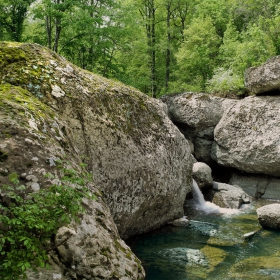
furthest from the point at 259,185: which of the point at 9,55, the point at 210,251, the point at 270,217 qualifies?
the point at 9,55

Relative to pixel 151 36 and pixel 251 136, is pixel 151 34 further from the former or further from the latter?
pixel 251 136

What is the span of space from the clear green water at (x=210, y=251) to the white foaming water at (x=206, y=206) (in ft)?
3.91

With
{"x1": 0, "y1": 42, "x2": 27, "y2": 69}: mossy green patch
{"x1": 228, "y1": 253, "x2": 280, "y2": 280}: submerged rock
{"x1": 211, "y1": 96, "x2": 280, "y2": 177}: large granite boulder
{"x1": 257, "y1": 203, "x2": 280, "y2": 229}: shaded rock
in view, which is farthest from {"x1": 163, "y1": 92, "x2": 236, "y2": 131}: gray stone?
{"x1": 0, "y1": 42, "x2": 27, "y2": 69}: mossy green patch

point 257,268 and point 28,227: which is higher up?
point 28,227

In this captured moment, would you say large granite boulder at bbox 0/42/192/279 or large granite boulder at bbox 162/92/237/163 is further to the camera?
large granite boulder at bbox 162/92/237/163

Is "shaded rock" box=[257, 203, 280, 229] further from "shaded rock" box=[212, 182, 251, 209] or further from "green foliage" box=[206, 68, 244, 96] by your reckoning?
"green foliage" box=[206, 68, 244, 96]

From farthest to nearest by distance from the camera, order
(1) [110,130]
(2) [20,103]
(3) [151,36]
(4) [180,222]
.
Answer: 1. (3) [151,36]
2. (4) [180,222]
3. (1) [110,130]
4. (2) [20,103]

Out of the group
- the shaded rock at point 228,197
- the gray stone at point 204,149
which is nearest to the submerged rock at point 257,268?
the shaded rock at point 228,197

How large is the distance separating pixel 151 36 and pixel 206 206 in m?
20.1

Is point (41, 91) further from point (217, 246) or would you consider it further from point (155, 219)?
point (217, 246)

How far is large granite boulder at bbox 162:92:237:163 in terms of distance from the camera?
720 inches

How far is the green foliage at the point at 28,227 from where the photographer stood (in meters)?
2.88

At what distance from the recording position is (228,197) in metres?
13.7

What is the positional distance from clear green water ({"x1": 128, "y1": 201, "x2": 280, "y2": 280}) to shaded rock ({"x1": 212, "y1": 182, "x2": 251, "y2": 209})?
1.72 meters
